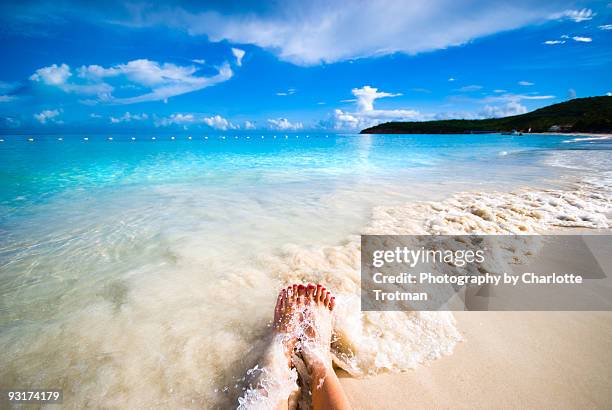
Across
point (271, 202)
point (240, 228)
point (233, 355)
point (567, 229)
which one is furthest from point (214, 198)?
point (567, 229)

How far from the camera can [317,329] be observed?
227 cm

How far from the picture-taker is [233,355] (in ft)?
6.63

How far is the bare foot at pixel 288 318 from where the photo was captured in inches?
85.5

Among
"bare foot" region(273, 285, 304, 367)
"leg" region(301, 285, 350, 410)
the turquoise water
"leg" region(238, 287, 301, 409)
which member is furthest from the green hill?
"leg" region(238, 287, 301, 409)

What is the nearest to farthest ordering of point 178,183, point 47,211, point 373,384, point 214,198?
1. point 373,384
2. point 47,211
3. point 214,198
4. point 178,183

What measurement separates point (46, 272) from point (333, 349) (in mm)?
3356

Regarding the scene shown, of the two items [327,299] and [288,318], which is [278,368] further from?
[327,299]

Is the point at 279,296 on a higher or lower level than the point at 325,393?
higher

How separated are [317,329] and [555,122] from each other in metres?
88.6

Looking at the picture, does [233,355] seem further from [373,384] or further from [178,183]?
[178,183]

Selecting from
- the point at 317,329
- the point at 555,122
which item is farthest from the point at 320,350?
the point at 555,122

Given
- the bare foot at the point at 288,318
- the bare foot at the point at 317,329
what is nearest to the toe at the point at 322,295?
the bare foot at the point at 317,329

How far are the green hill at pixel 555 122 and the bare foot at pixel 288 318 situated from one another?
64.7 metres

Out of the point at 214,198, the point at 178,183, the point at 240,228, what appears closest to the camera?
the point at 240,228
